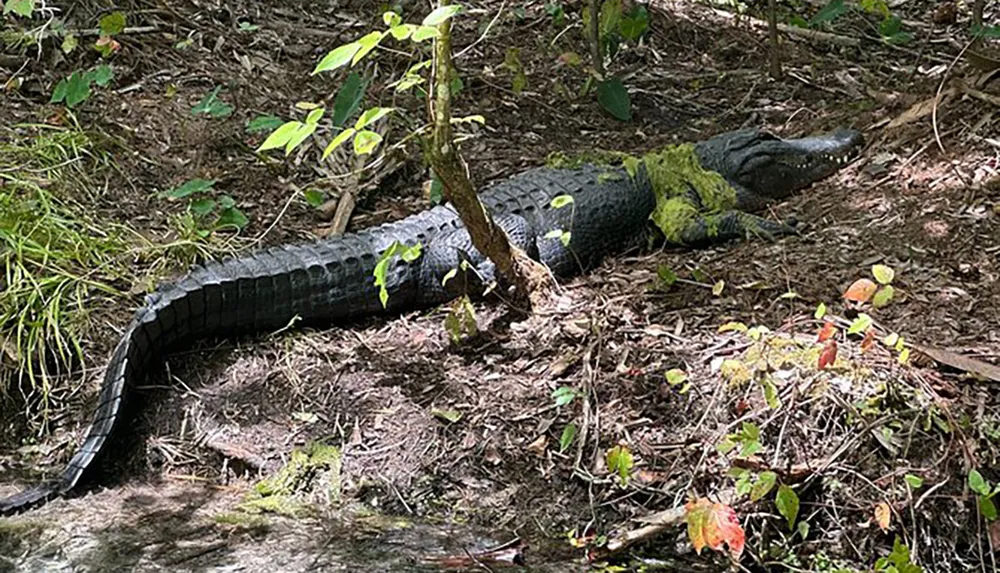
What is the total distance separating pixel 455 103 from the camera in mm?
5660

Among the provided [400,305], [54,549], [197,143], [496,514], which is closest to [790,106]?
[400,305]

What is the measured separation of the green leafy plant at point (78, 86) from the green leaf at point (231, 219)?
3.27 ft

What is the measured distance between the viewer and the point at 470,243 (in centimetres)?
413

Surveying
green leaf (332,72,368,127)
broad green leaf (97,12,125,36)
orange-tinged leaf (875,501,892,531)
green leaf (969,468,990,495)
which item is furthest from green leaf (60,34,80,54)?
green leaf (969,468,990,495)

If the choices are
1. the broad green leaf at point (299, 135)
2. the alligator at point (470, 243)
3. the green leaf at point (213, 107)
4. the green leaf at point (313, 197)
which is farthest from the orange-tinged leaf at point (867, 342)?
the green leaf at point (213, 107)

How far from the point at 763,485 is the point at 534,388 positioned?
904mm

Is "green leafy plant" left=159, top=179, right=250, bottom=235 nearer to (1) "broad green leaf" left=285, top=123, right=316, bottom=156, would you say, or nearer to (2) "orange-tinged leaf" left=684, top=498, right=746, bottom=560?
(1) "broad green leaf" left=285, top=123, right=316, bottom=156

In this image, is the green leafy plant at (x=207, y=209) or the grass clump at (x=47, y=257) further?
the green leafy plant at (x=207, y=209)

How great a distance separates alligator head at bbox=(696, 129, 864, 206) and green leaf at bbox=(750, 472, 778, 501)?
2.40 metres

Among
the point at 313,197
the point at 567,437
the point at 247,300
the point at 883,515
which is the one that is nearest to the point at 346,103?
the point at 313,197

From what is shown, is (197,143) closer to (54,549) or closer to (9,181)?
(9,181)

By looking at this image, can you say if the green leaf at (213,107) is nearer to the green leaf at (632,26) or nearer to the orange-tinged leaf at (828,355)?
the green leaf at (632,26)

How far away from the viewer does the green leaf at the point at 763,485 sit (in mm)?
2604

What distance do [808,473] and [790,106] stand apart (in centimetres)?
337
